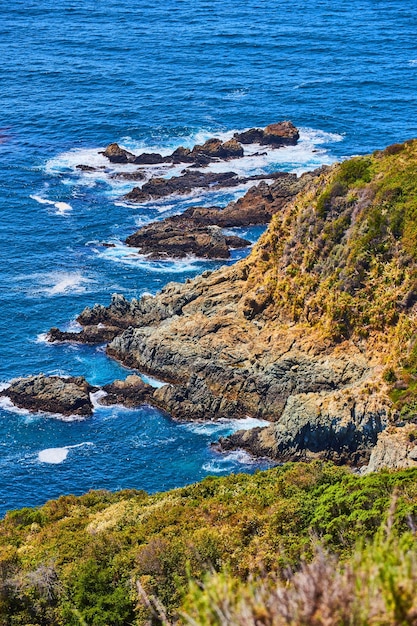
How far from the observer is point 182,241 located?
102 m

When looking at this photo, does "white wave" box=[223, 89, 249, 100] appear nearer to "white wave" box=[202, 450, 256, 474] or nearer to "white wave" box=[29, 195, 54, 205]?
"white wave" box=[29, 195, 54, 205]

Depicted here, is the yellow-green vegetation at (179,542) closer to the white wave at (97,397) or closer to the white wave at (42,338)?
the white wave at (97,397)

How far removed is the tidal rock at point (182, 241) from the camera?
3952 inches

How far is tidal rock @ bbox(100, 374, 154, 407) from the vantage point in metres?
76.7

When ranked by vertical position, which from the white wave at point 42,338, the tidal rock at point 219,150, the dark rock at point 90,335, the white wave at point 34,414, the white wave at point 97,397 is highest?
the tidal rock at point 219,150

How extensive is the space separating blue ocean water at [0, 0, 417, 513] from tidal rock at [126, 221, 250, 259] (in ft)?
6.01

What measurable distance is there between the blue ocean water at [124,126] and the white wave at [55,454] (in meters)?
0.15

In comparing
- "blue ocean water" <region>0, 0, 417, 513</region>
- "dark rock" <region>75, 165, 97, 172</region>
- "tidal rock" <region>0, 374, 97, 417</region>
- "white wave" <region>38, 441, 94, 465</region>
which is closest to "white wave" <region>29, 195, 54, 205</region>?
"blue ocean water" <region>0, 0, 417, 513</region>

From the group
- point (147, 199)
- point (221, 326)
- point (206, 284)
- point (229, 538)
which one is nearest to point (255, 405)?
point (221, 326)

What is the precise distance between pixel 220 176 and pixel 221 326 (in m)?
45.0

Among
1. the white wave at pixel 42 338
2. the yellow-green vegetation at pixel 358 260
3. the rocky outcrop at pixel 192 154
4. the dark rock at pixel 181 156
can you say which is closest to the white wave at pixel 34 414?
the white wave at pixel 42 338

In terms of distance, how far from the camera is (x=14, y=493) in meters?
67.5

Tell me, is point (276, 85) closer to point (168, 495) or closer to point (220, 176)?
point (220, 176)

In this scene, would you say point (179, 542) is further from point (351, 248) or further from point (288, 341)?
point (351, 248)
